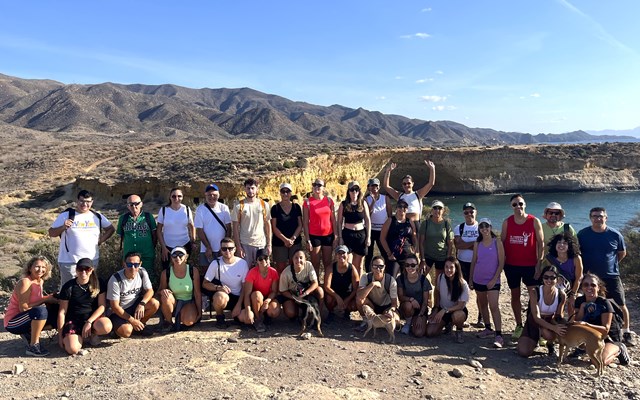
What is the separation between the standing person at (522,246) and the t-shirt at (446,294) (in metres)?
0.70

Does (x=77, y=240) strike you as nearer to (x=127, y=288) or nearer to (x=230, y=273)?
(x=127, y=288)

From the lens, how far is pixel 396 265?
6.20 metres

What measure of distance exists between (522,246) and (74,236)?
5839 millimetres

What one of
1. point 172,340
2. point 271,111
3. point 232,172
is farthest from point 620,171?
point 271,111

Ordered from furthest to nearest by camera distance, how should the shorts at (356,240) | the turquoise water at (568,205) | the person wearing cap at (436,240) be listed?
the turquoise water at (568,205) < the shorts at (356,240) < the person wearing cap at (436,240)

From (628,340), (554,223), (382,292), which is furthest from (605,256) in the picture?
(382,292)

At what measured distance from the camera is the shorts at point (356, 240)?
6.46 m

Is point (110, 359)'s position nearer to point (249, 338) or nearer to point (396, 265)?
point (249, 338)

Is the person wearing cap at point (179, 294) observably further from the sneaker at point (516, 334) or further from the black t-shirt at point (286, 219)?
the sneaker at point (516, 334)

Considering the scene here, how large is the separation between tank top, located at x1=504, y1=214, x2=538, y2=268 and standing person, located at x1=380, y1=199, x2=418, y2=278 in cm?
127

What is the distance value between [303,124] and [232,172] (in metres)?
79.6

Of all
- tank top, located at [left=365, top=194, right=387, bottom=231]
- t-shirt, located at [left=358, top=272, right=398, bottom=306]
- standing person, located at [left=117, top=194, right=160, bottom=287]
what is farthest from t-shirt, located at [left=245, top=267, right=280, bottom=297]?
tank top, located at [left=365, top=194, right=387, bottom=231]

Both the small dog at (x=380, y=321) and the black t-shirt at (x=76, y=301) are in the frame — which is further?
the small dog at (x=380, y=321)

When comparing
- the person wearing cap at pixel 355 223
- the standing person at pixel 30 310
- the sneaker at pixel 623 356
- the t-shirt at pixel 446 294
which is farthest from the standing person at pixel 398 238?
the standing person at pixel 30 310
